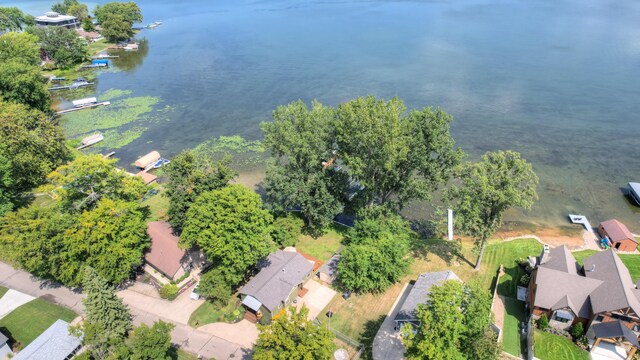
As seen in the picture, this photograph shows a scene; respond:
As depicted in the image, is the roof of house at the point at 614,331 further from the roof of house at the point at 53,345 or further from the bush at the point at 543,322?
the roof of house at the point at 53,345

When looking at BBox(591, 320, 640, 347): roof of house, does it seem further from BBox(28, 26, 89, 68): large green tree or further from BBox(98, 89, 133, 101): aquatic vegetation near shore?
BBox(28, 26, 89, 68): large green tree

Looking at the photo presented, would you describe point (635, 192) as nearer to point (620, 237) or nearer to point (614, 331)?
point (620, 237)

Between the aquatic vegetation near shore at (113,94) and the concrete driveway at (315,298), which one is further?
the aquatic vegetation near shore at (113,94)

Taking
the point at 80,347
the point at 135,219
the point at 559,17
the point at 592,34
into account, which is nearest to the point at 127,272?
the point at 135,219

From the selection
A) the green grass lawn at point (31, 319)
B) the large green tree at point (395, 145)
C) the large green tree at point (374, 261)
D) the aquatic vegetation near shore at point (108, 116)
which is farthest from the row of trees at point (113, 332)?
the aquatic vegetation near shore at point (108, 116)

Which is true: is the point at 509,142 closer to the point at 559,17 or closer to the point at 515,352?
the point at 515,352

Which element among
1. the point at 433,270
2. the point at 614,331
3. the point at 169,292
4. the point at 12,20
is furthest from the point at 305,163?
the point at 12,20

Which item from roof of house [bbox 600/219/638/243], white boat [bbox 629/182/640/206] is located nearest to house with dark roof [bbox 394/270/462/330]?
roof of house [bbox 600/219/638/243]
